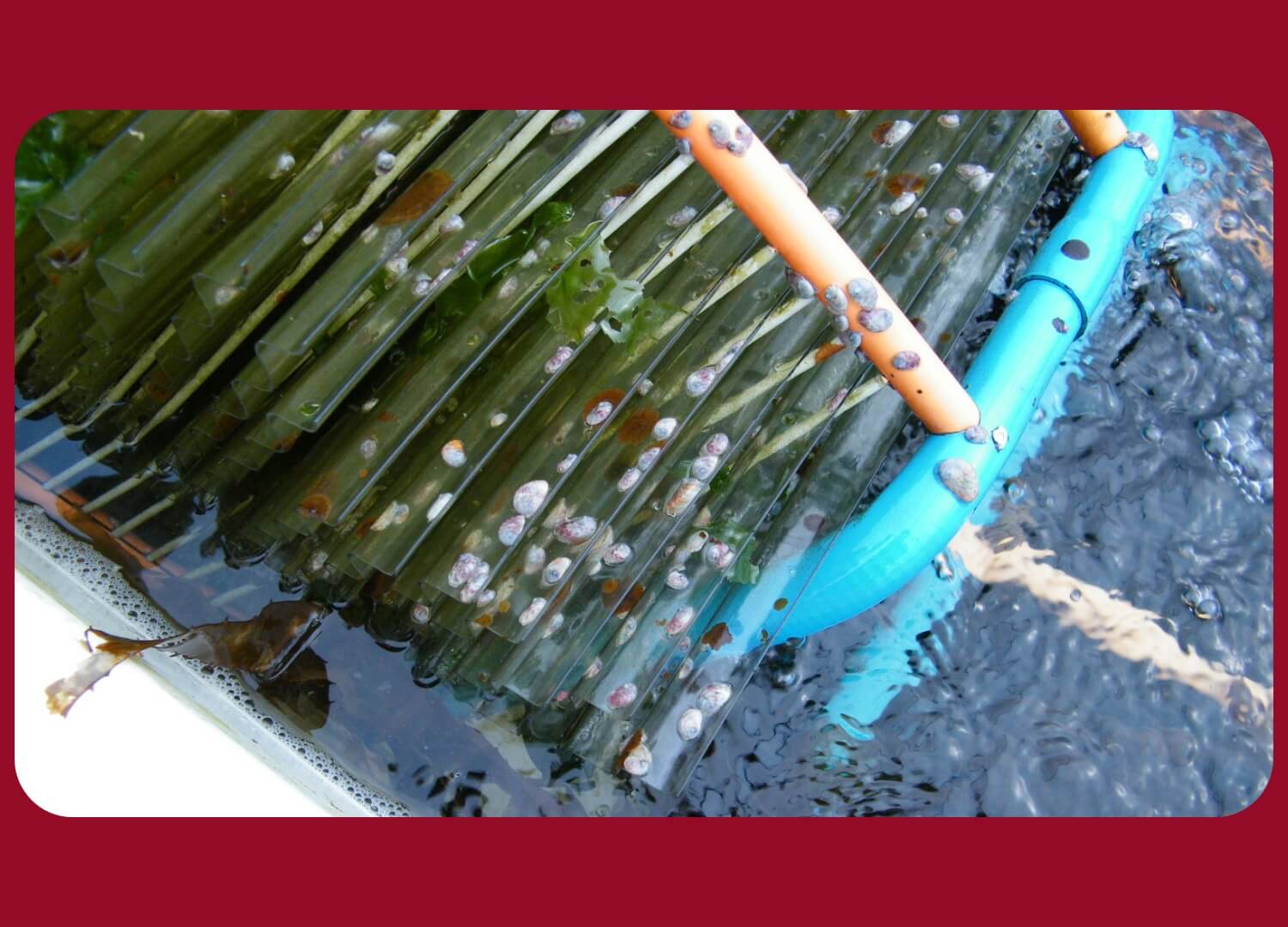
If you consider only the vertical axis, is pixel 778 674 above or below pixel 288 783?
below

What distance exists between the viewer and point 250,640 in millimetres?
2508

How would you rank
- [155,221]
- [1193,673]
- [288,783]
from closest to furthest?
[155,221] < [288,783] < [1193,673]

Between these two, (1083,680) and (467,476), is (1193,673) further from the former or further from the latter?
(467,476)

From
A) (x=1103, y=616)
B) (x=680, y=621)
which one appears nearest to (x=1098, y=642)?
(x=1103, y=616)

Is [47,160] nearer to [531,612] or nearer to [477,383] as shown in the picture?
[477,383]

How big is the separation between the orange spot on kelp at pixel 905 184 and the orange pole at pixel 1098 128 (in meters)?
0.72

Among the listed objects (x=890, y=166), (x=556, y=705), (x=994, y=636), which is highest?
(x=890, y=166)

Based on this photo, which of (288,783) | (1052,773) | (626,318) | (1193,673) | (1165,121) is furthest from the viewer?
(1165,121)

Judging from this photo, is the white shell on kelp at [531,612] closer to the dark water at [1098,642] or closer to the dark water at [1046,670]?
the dark water at [1046,670]

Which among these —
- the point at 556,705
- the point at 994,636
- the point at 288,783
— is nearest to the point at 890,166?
the point at 994,636

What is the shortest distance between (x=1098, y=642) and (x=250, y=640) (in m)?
2.21

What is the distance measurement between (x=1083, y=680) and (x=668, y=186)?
170 cm

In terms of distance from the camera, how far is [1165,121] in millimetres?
3438

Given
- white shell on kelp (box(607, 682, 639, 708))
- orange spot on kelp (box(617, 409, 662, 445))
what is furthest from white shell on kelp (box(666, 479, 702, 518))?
white shell on kelp (box(607, 682, 639, 708))
